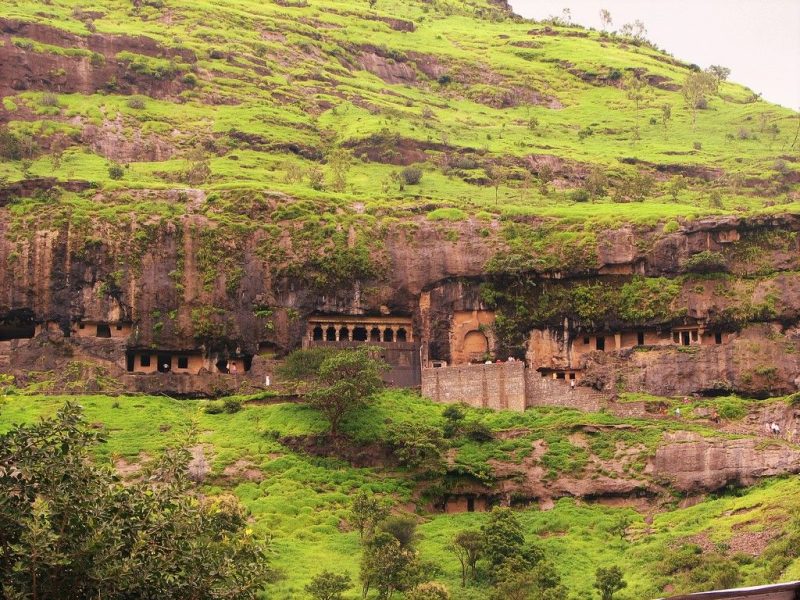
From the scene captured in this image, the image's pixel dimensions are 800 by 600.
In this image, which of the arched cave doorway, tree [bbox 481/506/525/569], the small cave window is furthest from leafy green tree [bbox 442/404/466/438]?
the small cave window

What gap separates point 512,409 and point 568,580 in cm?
1780

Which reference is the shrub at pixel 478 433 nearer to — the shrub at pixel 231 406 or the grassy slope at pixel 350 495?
the grassy slope at pixel 350 495

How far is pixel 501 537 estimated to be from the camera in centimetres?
4603

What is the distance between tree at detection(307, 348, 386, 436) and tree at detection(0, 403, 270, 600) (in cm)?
3738

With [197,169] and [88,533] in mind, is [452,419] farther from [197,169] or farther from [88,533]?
[88,533]

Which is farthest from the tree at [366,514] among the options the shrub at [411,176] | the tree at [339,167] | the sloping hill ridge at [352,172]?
the shrub at [411,176]

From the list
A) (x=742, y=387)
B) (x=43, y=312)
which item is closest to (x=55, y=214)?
(x=43, y=312)

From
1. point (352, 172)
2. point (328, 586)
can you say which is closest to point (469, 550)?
point (328, 586)

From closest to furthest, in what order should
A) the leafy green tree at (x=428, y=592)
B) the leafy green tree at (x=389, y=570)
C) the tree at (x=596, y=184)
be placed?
the leafy green tree at (x=428, y=592), the leafy green tree at (x=389, y=570), the tree at (x=596, y=184)

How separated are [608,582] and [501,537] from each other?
18.0 ft

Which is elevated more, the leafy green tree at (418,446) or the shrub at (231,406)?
the shrub at (231,406)

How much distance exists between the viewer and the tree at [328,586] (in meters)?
41.2

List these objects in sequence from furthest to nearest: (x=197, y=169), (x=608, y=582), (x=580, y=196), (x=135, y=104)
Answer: (x=135, y=104) → (x=197, y=169) → (x=580, y=196) → (x=608, y=582)

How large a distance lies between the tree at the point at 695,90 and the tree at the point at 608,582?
86140 millimetres
